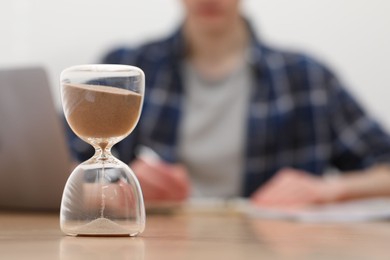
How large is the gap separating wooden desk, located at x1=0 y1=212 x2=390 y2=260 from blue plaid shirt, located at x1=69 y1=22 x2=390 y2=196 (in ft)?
3.23

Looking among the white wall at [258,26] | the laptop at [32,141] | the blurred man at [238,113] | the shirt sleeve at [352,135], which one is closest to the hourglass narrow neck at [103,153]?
the laptop at [32,141]

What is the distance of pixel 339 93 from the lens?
1.89 meters

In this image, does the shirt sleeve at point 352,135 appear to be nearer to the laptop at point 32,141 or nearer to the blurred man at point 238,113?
the blurred man at point 238,113

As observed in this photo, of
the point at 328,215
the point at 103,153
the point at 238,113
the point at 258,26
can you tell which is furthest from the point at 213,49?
the point at 103,153

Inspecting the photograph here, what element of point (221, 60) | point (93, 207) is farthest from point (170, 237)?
point (221, 60)

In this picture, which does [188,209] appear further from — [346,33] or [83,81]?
[346,33]

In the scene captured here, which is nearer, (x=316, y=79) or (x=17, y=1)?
(x=316, y=79)

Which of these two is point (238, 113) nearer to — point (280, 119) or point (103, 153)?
point (280, 119)

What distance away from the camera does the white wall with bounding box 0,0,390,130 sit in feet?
7.98

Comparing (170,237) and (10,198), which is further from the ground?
(170,237)

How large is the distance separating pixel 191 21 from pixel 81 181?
1318 millimetres

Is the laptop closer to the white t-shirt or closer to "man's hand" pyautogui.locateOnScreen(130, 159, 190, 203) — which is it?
Answer: "man's hand" pyautogui.locateOnScreen(130, 159, 190, 203)

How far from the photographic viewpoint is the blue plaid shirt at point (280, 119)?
70.6 inches

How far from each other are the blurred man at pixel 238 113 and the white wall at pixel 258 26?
53 cm
